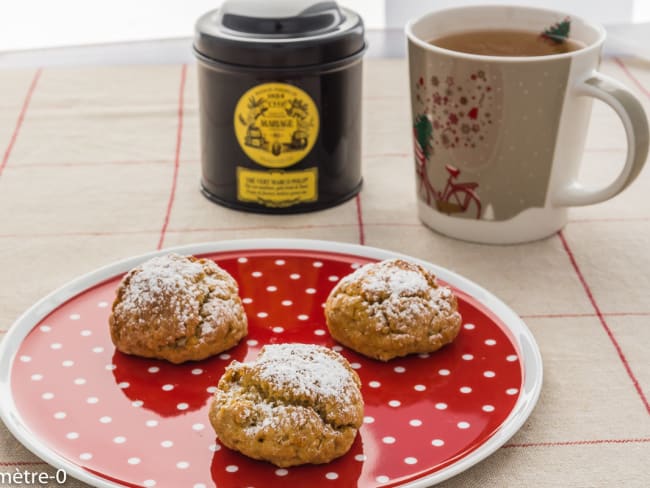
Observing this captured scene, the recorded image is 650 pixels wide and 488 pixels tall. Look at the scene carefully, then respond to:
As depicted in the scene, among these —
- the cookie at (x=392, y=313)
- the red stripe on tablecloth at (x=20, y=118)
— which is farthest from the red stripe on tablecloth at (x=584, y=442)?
the red stripe on tablecloth at (x=20, y=118)

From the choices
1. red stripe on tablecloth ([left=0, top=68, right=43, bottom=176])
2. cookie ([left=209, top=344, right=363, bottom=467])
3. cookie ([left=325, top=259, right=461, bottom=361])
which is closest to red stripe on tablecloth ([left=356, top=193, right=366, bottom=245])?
cookie ([left=325, top=259, right=461, bottom=361])

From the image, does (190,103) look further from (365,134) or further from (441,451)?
(441,451)

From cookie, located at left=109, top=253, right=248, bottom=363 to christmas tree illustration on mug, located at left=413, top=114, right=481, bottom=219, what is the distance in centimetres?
34

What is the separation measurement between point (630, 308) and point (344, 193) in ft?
1.32

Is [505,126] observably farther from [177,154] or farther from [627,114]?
[177,154]

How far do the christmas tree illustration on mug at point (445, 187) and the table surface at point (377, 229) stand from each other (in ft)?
0.15

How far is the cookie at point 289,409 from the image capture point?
2.54ft

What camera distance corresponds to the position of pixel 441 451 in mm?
801

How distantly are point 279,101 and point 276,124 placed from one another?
0.10 feet

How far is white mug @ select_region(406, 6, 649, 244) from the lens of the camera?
1100mm

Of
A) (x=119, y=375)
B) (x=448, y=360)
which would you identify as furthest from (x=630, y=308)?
(x=119, y=375)

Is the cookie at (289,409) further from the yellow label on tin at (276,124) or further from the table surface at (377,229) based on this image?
the yellow label on tin at (276,124)

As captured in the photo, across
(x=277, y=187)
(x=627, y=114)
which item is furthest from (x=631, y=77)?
(x=277, y=187)

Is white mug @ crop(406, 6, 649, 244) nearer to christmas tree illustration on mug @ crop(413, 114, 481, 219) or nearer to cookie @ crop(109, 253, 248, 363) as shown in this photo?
christmas tree illustration on mug @ crop(413, 114, 481, 219)
